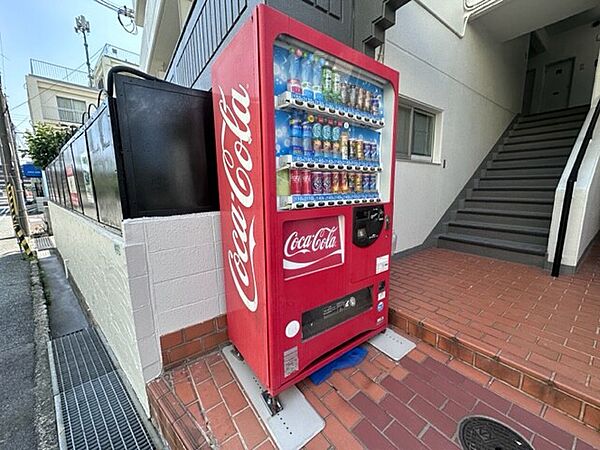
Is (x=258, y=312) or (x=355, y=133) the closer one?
(x=258, y=312)

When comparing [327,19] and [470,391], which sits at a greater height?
[327,19]

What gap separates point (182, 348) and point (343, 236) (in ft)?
4.27

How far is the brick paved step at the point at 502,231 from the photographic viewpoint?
340 centimetres

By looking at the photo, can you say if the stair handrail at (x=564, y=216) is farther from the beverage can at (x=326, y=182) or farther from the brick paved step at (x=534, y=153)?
the beverage can at (x=326, y=182)

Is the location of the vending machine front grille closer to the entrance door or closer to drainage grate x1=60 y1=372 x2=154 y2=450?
drainage grate x1=60 y1=372 x2=154 y2=450

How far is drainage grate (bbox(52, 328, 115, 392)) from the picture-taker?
6.80 ft

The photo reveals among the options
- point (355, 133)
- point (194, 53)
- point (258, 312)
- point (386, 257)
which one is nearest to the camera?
point (258, 312)

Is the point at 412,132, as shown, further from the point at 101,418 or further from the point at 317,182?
the point at 101,418

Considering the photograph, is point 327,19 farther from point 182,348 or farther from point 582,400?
point 582,400

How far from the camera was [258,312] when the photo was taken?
141 centimetres

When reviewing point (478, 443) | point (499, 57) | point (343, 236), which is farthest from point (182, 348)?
point (499, 57)

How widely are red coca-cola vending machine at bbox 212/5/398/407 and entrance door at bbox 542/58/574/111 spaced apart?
8.46m

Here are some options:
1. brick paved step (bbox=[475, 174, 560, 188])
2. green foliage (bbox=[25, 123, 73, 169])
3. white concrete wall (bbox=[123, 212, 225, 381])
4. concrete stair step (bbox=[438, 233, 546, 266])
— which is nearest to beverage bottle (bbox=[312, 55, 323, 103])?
white concrete wall (bbox=[123, 212, 225, 381])

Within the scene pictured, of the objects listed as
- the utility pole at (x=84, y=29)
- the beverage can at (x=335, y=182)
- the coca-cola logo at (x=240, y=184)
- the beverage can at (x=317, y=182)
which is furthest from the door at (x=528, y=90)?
the utility pole at (x=84, y=29)
